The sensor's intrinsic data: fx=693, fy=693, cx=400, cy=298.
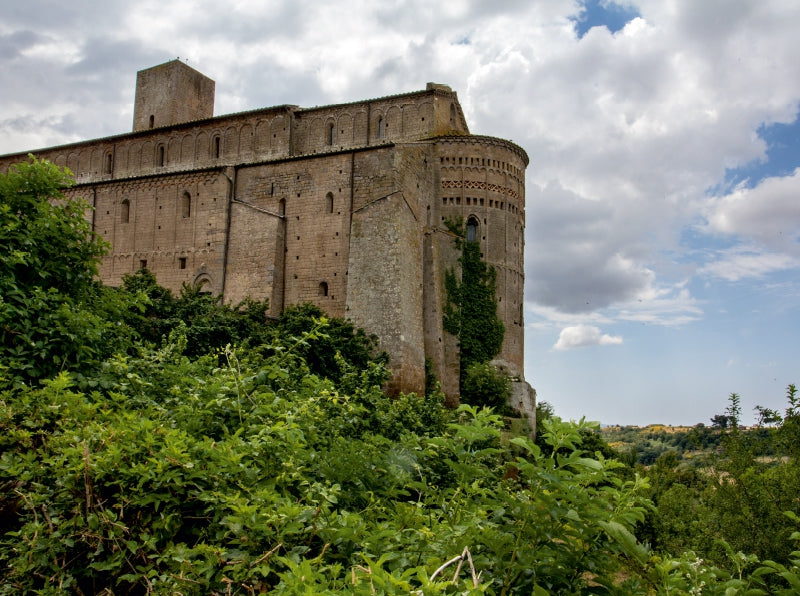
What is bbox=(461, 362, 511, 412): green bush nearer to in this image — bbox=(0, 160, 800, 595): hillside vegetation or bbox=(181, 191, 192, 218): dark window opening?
bbox=(181, 191, 192, 218): dark window opening

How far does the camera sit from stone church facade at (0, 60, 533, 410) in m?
25.8

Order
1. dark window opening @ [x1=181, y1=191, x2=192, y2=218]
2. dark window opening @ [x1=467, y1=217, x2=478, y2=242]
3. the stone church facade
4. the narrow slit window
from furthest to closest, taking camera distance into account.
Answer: the narrow slit window, dark window opening @ [x1=467, y1=217, x2=478, y2=242], dark window opening @ [x1=181, y1=191, x2=192, y2=218], the stone church facade

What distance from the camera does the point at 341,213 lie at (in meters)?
26.8

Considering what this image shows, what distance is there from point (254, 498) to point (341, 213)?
72.9ft

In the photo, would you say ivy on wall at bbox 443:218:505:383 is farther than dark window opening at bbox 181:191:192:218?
No

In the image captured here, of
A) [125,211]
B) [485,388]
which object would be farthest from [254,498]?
[125,211]

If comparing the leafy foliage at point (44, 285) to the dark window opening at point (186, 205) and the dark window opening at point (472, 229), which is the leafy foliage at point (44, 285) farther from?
the dark window opening at point (472, 229)

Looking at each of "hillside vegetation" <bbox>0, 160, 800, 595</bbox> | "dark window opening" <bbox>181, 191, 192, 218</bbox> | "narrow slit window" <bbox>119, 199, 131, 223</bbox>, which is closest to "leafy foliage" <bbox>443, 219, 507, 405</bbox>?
"dark window opening" <bbox>181, 191, 192, 218</bbox>

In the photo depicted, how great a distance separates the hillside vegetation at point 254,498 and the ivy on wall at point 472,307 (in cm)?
1977

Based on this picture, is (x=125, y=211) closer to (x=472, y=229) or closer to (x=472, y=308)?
(x=472, y=229)

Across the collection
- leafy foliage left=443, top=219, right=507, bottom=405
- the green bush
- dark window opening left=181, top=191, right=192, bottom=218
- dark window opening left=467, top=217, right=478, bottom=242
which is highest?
dark window opening left=181, top=191, right=192, bottom=218

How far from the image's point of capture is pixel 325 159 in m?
27.6

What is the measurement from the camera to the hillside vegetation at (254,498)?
172 inches

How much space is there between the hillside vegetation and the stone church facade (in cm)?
1663
